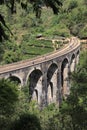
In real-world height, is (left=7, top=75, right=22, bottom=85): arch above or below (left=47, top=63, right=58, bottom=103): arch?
below

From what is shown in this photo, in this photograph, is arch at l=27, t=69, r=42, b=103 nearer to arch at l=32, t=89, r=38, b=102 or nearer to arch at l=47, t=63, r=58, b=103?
arch at l=32, t=89, r=38, b=102

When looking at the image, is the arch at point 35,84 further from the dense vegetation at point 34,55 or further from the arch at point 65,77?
the arch at point 65,77

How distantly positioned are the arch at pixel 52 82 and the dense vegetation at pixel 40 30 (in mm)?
16316

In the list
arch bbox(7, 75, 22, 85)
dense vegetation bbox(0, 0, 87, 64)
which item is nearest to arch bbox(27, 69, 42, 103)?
arch bbox(7, 75, 22, 85)

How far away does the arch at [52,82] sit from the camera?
53938mm

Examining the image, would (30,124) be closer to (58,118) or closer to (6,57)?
(58,118)

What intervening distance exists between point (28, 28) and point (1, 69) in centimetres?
8073

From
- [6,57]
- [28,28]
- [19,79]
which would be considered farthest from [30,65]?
[28,28]

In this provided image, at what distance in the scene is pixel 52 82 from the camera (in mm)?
54562

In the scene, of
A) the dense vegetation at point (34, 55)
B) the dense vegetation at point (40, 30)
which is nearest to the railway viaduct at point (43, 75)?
the dense vegetation at point (34, 55)

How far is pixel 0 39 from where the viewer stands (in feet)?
28.6

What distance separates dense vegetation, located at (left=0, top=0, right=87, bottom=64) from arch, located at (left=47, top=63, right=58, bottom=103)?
16.3 meters

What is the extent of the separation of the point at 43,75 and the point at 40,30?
64.0m

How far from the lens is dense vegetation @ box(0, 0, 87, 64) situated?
80188 mm
